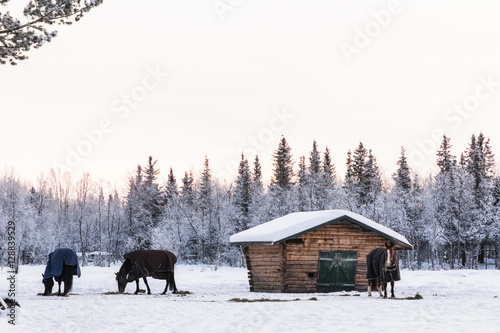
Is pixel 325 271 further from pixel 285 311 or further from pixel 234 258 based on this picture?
pixel 234 258

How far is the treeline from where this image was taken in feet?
207

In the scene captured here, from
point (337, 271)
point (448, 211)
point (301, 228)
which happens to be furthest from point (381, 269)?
point (448, 211)

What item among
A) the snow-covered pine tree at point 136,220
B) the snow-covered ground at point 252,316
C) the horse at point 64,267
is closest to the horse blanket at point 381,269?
the snow-covered ground at point 252,316

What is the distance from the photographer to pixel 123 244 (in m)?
78.9

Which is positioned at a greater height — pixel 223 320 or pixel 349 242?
pixel 349 242

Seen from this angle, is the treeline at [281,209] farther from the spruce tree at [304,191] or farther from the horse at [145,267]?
the horse at [145,267]

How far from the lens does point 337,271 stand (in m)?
27.2

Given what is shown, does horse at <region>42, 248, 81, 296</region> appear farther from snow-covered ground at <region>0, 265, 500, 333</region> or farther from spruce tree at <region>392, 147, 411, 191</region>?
spruce tree at <region>392, 147, 411, 191</region>

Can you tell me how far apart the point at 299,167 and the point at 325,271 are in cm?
6305

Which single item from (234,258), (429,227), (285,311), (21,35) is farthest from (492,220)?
(21,35)

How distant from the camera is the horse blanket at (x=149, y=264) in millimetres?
23734

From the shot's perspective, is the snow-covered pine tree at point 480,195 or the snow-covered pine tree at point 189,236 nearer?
the snow-covered pine tree at point 480,195

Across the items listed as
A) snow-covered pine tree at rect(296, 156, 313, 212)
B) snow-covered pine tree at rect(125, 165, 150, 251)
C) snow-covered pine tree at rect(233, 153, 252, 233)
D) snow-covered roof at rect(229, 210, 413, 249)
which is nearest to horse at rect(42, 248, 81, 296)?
snow-covered roof at rect(229, 210, 413, 249)

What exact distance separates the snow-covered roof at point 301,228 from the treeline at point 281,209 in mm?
29012
